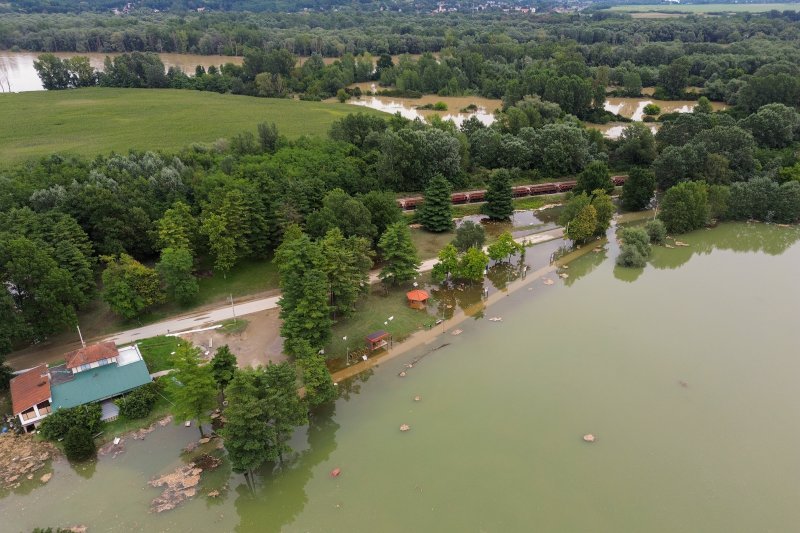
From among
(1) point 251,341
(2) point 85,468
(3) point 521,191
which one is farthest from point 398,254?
(3) point 521,191

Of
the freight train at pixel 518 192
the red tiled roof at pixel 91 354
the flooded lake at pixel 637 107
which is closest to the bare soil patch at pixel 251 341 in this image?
the red tiled roof at pixel 91 354

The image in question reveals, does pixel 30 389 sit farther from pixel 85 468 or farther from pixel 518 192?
pixel 518 192

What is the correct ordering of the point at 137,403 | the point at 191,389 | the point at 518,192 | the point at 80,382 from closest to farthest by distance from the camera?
the point at 191,389 < the point at 137,403 < the point at 80,382 < the point at 518,192

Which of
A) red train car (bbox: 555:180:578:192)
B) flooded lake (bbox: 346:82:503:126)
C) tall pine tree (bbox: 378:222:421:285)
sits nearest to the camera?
tall pine tree (bbox: 378:222:421:285)

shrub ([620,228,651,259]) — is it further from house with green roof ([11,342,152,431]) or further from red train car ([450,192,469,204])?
house with green roof ([11,342,152,431])

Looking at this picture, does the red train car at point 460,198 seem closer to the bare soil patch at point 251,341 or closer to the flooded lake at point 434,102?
the bare soil patch at point 251,341

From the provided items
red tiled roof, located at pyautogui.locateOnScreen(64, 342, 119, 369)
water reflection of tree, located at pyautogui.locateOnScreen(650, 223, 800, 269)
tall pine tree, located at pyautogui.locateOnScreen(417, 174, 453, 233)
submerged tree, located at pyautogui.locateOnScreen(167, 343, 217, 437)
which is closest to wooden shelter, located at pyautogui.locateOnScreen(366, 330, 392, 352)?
submerged tree, located at pyautogui.locateOnScreen(167, 343, 217, 437)

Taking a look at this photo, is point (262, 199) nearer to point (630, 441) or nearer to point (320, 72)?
point (630, 441)
